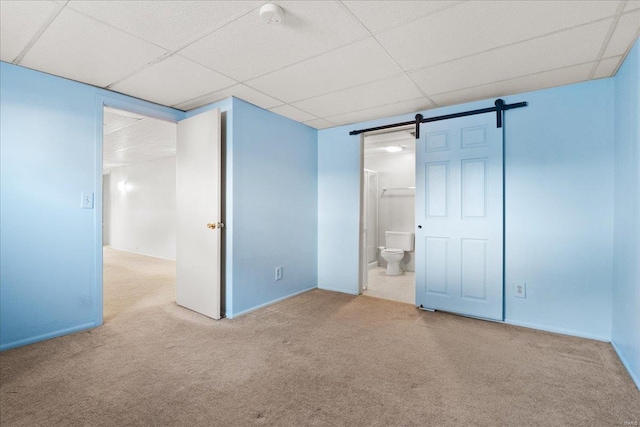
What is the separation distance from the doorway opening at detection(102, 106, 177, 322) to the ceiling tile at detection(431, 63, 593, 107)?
3.16m

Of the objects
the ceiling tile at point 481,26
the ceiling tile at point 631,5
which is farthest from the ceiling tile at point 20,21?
the ceiling tile at point 631,5

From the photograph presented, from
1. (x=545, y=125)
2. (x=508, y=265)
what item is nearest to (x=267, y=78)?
(x=545, y=125)

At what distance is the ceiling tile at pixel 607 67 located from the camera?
228cm

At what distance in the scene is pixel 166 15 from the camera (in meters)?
1.77

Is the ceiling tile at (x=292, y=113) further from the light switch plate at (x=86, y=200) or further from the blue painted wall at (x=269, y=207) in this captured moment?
the light switch plate at (x=86, y=200)

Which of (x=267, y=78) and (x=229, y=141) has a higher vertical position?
(x=267, y=78)

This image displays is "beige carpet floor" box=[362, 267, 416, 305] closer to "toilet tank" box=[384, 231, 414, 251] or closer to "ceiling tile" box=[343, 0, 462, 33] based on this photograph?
"toilet tank" box=[384, 231, 414, 251]

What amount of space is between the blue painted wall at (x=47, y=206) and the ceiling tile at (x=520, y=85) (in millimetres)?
3354

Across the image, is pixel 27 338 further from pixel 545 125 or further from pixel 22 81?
pixel 545 125

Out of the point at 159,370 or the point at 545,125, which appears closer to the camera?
the point at 159,370

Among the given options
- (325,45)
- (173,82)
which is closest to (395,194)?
(325,45)

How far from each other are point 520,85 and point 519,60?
1.77 ft

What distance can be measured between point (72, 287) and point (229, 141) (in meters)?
1.93

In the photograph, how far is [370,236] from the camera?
223 inches
